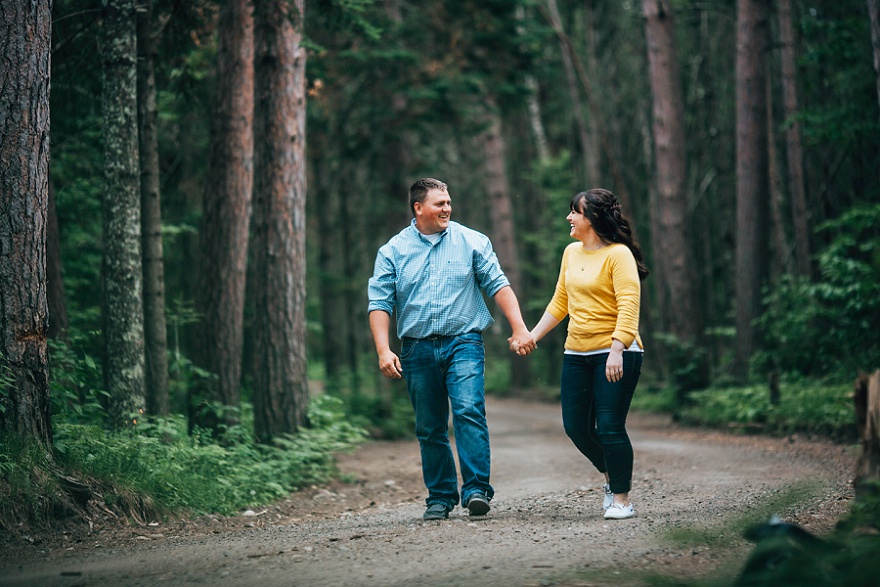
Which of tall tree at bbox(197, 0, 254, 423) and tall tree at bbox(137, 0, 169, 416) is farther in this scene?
tall tree at bbox(197, 0, 254, 423)

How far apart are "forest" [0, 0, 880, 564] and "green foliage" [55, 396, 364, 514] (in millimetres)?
86

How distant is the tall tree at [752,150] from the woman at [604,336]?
1179 cm

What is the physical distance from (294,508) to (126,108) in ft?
14.0

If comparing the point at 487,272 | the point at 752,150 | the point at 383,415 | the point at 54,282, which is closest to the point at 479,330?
the point at 487,272

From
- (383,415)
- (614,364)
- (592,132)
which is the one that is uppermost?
(592,132)

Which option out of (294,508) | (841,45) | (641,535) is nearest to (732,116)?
(841,45)

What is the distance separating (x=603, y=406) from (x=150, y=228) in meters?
6.12

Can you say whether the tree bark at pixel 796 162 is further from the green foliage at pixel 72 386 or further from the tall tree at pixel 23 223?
the tall tree at pixel 23 223

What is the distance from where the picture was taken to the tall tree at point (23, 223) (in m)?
6.43

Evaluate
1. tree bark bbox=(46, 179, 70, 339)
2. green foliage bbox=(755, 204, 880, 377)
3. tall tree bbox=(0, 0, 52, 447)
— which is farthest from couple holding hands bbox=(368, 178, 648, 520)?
green foliage bbox=(755, 204, 880, 377)

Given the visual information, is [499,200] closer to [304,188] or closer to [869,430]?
[304,188]

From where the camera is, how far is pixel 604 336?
20.4 feet

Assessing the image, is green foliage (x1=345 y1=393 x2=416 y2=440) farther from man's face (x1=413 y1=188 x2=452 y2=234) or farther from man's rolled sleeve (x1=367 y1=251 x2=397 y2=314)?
man's face (x1=413 y1=188 x2=452 y2=234)

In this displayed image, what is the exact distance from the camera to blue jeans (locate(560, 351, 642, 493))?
619 centimetres
